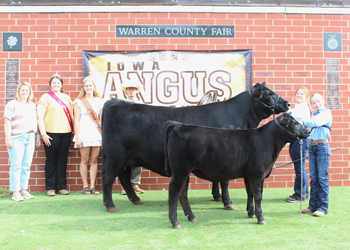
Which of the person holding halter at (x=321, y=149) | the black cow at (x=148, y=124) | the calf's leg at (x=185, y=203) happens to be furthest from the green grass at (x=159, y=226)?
the black cow at (x=148, y=124)

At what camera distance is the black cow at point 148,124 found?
14.8 ft

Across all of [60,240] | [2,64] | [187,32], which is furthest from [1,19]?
[60,240]

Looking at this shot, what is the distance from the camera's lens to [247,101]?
16.0ft

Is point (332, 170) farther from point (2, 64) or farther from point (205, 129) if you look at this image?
point (2, 64)

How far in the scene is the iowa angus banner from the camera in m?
5.98

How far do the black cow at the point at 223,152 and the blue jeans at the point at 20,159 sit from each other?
109 inches

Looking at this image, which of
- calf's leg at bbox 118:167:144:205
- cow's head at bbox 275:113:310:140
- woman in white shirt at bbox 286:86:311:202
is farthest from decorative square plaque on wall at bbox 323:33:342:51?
calf's leg at bbox 118:167:144:205

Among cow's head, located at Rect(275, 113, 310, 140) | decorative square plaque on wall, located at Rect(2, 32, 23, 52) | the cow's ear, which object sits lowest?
cow's head, located at Rect(275, 113, 310, 140)

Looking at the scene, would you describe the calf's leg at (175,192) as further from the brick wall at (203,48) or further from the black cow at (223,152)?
the brick wall at (203,48)

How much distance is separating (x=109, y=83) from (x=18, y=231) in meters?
3.11

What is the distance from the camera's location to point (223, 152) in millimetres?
3756

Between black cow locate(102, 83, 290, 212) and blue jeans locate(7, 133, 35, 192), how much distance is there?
61.8 inches

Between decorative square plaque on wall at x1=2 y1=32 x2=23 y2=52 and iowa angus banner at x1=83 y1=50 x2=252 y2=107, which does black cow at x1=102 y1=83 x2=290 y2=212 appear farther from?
decorative square plaque on wall at x1=2 y1=32 x2=23 y2=52

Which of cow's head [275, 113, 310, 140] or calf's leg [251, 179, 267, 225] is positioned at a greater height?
cow's head [275, 113, 310, 140]
